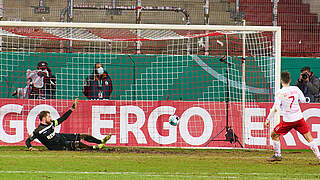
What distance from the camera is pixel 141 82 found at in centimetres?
1616

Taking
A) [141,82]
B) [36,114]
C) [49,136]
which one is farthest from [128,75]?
[49,136]

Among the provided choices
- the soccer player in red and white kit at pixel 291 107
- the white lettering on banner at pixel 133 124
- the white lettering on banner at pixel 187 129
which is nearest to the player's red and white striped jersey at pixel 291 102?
the soccer player in red and white kit at pixel 291 107

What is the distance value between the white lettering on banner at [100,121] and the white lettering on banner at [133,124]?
0.24 m

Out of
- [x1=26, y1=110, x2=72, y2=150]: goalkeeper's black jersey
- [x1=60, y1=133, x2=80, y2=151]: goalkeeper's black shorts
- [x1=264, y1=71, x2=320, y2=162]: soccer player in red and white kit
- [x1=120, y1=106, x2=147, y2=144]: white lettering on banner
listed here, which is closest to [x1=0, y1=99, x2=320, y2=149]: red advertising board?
[x1=120, y1=106, x2=147, y2=144]: white lettering on banner

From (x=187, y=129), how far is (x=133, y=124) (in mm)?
1397

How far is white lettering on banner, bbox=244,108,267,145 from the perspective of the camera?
13.7 m

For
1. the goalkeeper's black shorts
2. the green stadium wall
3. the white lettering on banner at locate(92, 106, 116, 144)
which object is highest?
the green stadium wall

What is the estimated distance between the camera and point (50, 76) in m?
15.3

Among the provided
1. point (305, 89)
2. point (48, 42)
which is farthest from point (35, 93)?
point (305, 89)

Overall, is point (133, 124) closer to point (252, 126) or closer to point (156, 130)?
point (156, 130)

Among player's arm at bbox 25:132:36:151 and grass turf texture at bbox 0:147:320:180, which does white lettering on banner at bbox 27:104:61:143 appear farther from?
player's arm at bbox 25:132:36:151

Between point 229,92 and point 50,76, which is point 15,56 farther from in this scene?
point 229,92

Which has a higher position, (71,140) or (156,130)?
(156,130)

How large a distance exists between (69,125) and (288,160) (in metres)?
5.74
